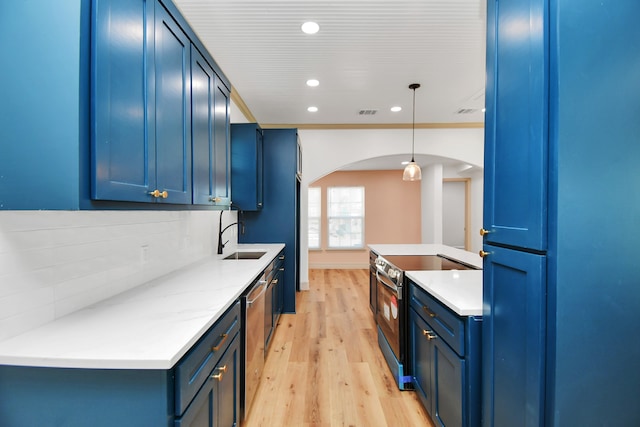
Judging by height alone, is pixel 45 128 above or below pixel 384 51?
below

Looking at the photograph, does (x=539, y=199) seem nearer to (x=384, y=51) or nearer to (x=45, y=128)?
(x=45, y=128)

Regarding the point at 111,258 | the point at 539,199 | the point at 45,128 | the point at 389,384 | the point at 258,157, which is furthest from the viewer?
the point at 258,157

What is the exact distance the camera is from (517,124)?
43.4 inches

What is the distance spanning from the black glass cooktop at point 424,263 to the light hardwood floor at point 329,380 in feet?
3.10

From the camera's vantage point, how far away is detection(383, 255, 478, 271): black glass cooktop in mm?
2355

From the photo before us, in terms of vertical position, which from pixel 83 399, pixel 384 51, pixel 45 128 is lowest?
pixel 83 399

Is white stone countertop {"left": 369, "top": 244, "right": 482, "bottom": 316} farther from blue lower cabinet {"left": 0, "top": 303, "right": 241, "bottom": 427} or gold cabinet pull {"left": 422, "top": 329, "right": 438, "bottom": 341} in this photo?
blue lower cabinet {"left": 0, "top": 303, "right": 241, "bottom": 427}

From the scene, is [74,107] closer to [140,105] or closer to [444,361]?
[140,105]

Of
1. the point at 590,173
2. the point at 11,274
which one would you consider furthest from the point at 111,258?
the point at 590,173

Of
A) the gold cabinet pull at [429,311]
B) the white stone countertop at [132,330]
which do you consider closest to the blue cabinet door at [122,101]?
the white stone countertop at [132,330]

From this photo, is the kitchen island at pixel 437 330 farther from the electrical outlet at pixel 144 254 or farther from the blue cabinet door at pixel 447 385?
the electrical outlet at pixel 144 254

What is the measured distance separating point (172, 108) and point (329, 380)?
2291 millimetres

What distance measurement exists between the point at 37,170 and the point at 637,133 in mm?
1934

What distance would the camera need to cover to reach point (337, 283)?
5750mm
